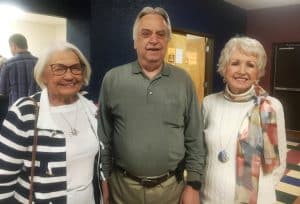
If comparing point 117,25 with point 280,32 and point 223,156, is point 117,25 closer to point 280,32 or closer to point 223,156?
point 223,156

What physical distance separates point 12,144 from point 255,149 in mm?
1186

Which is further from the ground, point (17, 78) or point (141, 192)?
point (17, 78)

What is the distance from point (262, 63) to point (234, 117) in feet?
1.13

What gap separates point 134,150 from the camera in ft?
5.36

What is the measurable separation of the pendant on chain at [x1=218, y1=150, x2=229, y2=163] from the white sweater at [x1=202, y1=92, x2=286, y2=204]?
0.02m

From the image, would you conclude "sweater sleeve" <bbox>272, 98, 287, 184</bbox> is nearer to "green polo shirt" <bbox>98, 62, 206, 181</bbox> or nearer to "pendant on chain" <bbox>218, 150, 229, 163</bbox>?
"pendant on chain" <bbox>218, 150, 229, 163</bbox>

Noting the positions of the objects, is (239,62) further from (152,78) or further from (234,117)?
(152,78)

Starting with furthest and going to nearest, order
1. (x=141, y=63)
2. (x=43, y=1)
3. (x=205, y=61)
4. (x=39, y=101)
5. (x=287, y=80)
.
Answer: (x=287, y=80)
(x=205, y=61)
(x=43, y=1)
(x=141, y=63)
(x=39, y=101)

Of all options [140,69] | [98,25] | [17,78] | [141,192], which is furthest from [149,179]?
[17,78]

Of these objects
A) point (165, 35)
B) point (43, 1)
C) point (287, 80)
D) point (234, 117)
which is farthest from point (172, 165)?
point (287, 80)

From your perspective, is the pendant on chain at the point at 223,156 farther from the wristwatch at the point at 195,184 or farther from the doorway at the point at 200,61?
the doorway at the point at 200,61

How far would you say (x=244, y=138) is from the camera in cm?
155

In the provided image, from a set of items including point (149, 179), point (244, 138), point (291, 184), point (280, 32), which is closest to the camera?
point (244, 138)

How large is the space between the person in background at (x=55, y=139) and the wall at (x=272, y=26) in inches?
237
